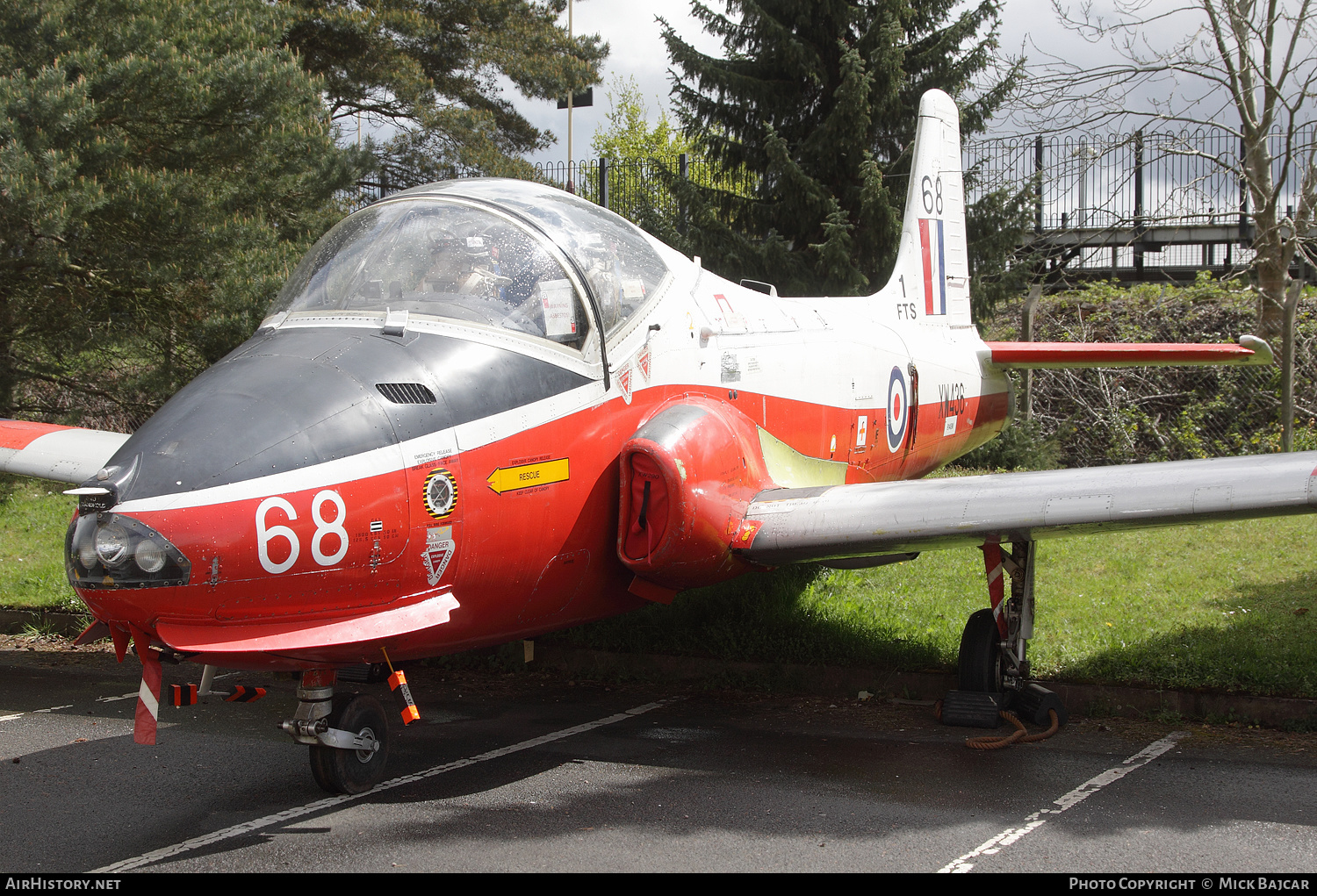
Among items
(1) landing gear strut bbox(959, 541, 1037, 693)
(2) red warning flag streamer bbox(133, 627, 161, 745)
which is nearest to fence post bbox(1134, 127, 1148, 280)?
(1) landing gear strut bbox(959, 541, 1037, 693)

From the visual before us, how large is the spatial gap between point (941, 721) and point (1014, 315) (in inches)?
467

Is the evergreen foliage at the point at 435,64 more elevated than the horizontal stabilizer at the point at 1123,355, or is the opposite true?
the evergreen foliage at the point at 435,64

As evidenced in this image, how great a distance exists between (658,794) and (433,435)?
191 centimetres

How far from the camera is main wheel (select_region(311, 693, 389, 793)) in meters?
4.45

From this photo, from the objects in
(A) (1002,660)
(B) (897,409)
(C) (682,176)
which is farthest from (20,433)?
(C) (682,176)

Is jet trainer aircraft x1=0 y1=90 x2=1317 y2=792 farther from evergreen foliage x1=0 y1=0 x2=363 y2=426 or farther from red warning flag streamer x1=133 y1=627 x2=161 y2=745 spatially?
evergreen foliage x1=0 y1=0 x2=363 y2=426

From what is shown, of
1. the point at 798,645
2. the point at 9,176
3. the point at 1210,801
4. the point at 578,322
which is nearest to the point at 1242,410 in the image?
the point at 798,645

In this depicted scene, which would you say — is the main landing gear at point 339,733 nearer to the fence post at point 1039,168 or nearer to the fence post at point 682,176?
the fence post at point 682,176

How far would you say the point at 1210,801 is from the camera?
446 centimetres

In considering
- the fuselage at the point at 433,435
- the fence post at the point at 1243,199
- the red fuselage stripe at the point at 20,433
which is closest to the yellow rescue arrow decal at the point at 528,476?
the fuselage at the point at 433,435

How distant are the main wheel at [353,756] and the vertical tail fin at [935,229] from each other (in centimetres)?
565

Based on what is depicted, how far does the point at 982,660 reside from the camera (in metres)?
5.84

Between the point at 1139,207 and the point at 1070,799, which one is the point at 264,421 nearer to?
the point at 1070,799

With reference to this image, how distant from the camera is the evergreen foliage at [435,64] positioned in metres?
17.6
